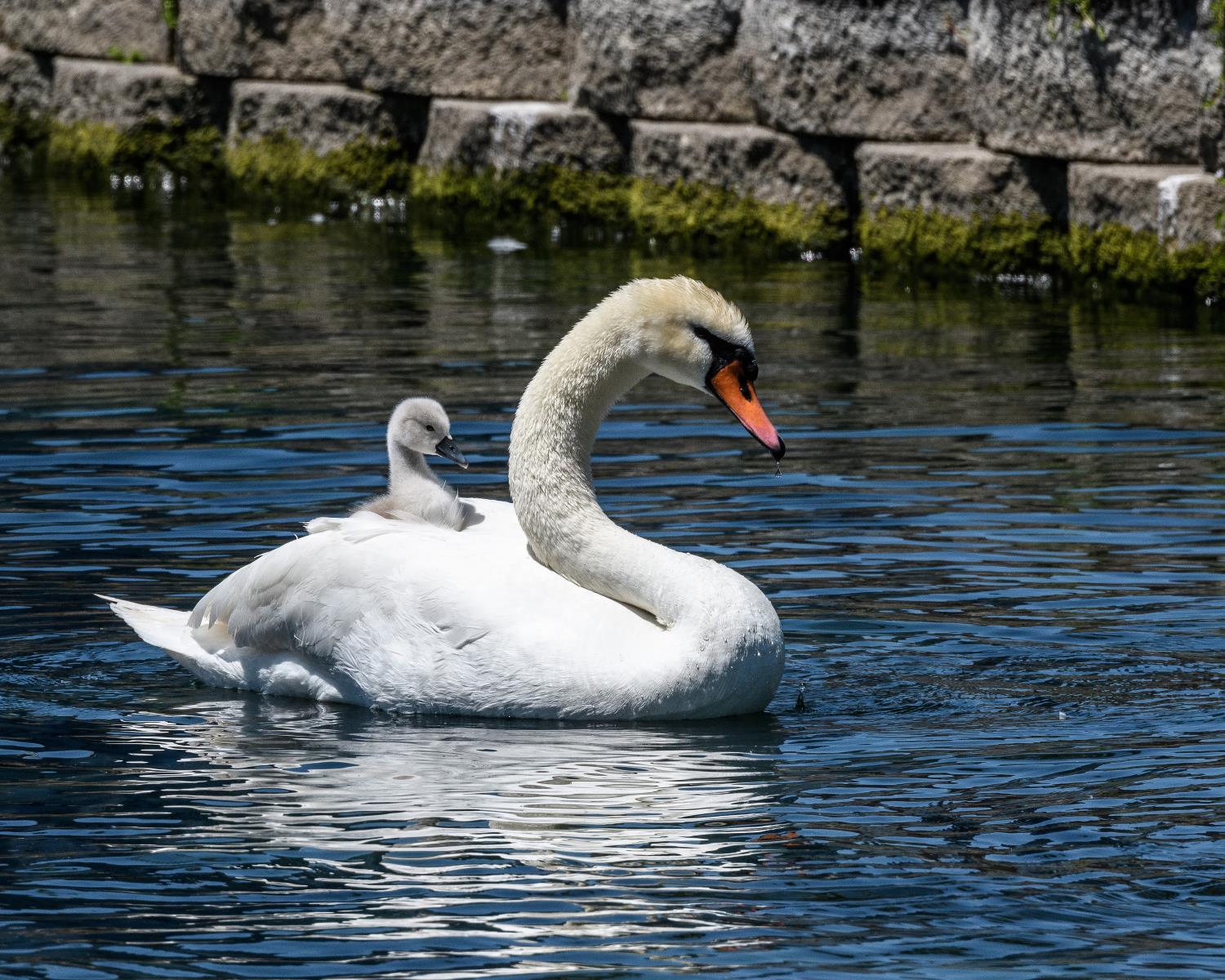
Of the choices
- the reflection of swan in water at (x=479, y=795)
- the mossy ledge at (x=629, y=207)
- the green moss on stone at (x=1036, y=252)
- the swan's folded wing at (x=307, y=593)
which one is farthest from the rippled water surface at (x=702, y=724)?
the mossy ledge at (x=629, y=207)

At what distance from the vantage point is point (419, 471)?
6.06 meters

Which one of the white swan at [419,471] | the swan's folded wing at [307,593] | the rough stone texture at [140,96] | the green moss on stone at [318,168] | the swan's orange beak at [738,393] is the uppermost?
the rough stone texture at [140,96]

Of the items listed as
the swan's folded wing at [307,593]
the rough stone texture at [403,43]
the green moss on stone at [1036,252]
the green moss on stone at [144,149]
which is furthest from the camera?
the green moss on stone at [144,149]

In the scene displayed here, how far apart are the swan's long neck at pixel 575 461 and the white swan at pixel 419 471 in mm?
465

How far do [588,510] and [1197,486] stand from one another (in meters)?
2.79

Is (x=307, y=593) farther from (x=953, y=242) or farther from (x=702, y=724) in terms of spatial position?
(x=953, y=242)

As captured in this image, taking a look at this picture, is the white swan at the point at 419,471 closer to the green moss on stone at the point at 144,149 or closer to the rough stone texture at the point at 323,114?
the rough stone texture at the point at 323,114

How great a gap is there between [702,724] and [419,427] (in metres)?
1.44

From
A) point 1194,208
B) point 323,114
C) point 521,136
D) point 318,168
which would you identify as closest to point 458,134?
point 521,136

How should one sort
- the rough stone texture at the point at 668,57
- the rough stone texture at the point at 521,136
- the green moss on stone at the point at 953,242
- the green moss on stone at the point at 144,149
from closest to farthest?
the green moss on stone at the point at 953,242
the rough stone texture at the point at 668,57
the rough stone texture at the point at 521,136
the green moss on stone at the point at 144,149

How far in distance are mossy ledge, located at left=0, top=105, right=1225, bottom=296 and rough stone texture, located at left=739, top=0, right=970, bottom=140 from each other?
52cm

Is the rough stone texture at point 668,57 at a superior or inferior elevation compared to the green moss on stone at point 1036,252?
superior

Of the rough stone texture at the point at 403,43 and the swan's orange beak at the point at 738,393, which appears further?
the rough stone texture at the point at 403,43

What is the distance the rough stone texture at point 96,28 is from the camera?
17.4 m
